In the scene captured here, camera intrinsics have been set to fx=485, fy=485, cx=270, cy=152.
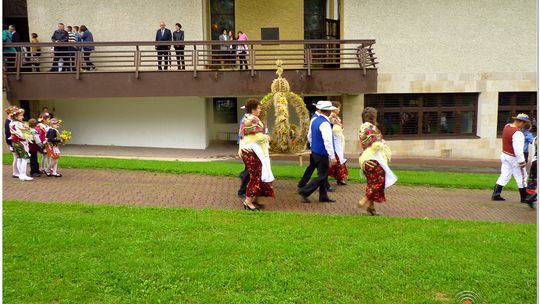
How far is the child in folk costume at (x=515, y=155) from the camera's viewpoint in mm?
9438

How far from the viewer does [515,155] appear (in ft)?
31.7

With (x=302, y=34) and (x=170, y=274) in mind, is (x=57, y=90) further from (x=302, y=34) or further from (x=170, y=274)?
(x=170, y=274)

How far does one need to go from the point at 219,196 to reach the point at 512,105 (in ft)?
48.6

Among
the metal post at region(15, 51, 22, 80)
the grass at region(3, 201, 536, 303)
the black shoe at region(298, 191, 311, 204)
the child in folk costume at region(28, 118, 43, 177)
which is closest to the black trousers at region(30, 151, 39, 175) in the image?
the child in folk costume at region(28, 118, 43, 177)

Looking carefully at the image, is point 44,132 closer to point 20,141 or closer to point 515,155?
point 20,141

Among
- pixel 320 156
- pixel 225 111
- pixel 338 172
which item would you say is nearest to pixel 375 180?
pixel 320 156

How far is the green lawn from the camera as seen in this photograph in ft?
39.1

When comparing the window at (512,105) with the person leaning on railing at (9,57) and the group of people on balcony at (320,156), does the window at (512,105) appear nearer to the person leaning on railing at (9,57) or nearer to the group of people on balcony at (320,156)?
the group of people on balcony at (320,156)

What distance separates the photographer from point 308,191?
8.92m

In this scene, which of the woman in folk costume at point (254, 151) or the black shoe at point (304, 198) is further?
the black shoe at point (304, 198)

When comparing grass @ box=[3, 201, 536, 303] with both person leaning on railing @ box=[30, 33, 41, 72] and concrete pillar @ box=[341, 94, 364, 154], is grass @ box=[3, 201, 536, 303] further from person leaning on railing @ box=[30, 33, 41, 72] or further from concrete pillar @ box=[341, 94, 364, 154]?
concrete pillar @ box=[341, 94, 364, 154]

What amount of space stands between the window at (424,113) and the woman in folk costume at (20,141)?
12.5 m

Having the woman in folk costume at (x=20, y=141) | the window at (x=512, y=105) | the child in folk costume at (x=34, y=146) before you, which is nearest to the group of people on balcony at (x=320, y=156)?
the woman in folk costume at (x=20, y=141)

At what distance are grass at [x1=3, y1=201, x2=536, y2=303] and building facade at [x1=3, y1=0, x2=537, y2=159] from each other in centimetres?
1145
